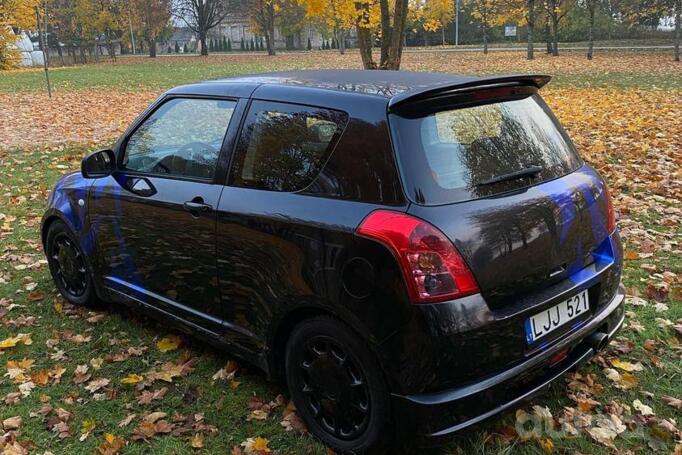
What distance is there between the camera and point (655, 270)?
5020 millimetres

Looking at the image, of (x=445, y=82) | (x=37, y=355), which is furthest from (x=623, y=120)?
(x=37, y=355)

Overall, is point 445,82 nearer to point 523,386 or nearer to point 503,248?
point 503,248

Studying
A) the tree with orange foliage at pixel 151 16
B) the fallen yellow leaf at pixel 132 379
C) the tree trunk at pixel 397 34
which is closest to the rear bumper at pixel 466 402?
the fallen yellow leaf at pixel 132 379

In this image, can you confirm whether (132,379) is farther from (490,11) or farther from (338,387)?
(490,11)

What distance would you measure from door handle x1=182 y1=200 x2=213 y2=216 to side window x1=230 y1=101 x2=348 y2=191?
0.67 ft

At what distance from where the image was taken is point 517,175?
2891mm

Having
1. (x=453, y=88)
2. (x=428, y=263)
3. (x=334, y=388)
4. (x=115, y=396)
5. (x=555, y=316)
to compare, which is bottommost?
(x=115, y=396)

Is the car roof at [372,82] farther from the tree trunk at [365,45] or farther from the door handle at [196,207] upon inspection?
the tree trunk at [365,45]

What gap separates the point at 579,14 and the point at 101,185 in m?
53.6

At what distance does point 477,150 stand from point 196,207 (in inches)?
60.8

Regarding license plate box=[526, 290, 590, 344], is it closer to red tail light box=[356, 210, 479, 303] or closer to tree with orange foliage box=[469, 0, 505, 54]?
red tail light box=[356, 210, 479, 303]

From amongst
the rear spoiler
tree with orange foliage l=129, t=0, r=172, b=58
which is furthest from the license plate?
tree with orange foliage l=129, t=0, r=172, b=58

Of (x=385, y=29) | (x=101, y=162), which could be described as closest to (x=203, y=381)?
(x=101, y=162)

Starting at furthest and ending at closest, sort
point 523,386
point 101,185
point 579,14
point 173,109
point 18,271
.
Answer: point 579,14 < point 18,271 < point 101,185 < point 173,109 < point 523,386
